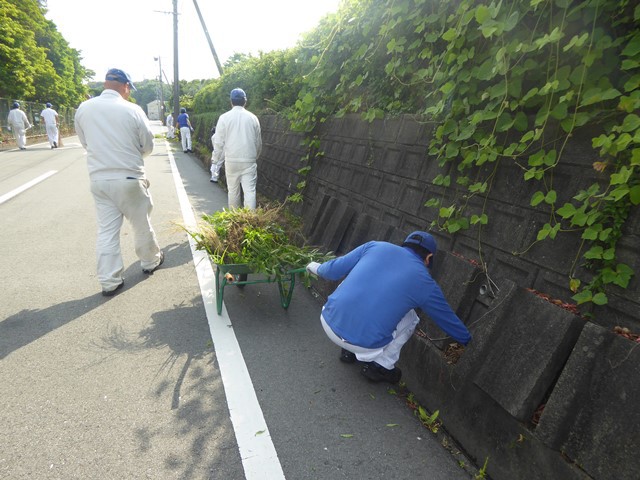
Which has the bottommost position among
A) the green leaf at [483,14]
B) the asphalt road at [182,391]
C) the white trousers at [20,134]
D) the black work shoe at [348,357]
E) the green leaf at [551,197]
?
the white trousers at [20,134]

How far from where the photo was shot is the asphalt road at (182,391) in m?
2.27

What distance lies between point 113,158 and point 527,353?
14.1 ft

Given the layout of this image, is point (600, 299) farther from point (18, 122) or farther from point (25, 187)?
point (18, 122)

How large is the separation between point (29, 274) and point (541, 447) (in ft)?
17.7

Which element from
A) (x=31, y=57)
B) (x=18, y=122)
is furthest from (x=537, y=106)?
(x=31, y=57)

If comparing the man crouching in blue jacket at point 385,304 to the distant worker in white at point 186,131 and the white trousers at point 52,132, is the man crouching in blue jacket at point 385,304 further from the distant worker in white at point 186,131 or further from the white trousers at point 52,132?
the white trousers at point 52,132

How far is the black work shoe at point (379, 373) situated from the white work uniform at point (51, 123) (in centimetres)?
2154

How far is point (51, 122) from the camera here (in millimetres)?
19172

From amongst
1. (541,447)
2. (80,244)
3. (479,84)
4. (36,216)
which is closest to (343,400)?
(541,447)

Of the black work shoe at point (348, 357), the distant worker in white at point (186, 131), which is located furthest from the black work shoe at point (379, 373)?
the distant worker in white at point (186, 131)

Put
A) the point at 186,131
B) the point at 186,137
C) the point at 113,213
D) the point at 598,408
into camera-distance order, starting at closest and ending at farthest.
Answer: the point at 598,408
the point at 113,213
the point at 186,131
the point at 186,137

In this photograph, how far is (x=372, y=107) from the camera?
4.81 m

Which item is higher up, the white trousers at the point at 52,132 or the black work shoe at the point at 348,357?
the black work shoe at the point at 348,357

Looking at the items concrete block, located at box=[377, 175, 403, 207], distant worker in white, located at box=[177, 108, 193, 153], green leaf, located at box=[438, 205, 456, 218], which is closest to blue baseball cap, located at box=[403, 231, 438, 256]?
green leaf, located at box=[438, 205, 456, 218]
